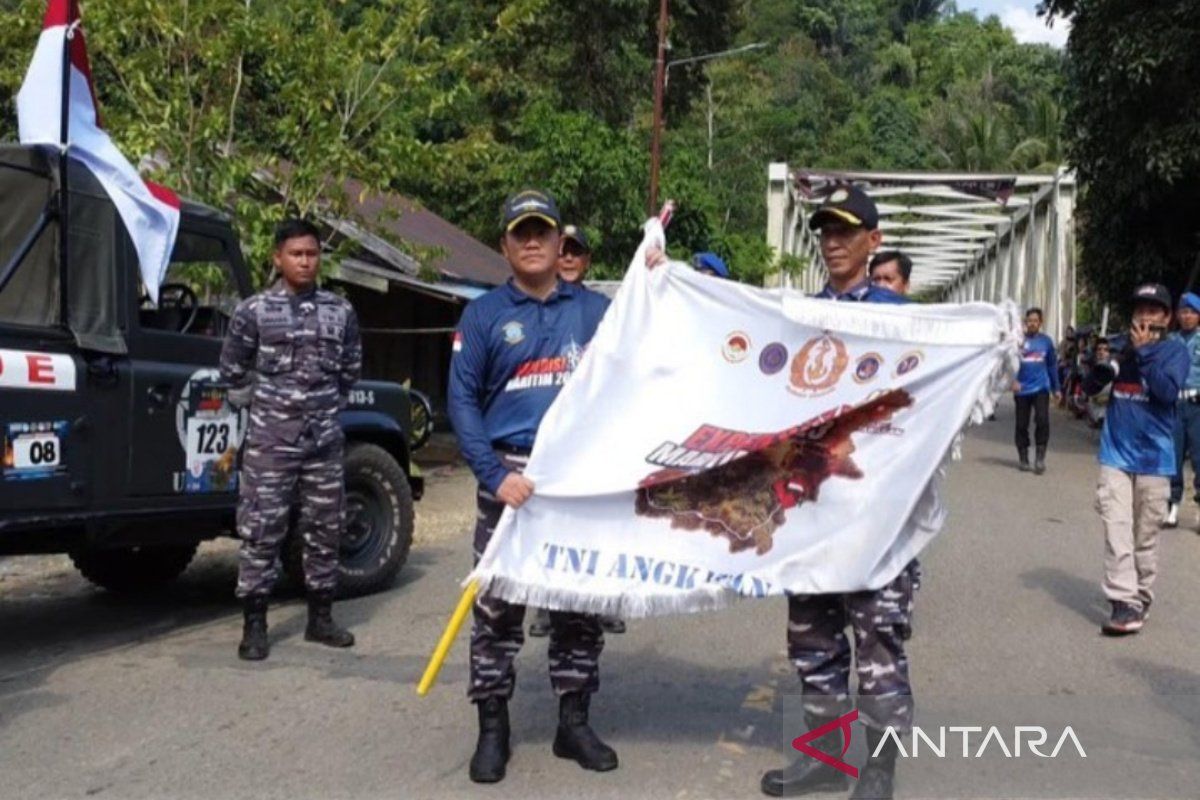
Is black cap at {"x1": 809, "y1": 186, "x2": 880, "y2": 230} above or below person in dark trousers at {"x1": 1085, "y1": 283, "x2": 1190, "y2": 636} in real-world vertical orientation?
above

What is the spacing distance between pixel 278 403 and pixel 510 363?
2.03m

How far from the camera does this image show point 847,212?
13.6 feet

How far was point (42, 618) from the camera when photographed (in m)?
7.18

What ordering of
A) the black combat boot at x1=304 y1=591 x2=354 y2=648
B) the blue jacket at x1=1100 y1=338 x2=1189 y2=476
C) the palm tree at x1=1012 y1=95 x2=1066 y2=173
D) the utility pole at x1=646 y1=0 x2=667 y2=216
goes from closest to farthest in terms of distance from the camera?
the black combat boot at x1=304 y1=591 x2=354 y2=648 → the blue jacket at x1=1100 y1=338 x2=1189 y2=476 → the utility pole at x1=646 y1=0 x2=667 y2=216 → the palm tree at x1=1012 y1=95 x2=1066 y2=173

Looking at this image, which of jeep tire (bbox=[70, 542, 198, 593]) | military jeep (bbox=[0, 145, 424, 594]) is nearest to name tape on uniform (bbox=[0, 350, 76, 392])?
military jeep (bbox=[0, 145, 424, 594])

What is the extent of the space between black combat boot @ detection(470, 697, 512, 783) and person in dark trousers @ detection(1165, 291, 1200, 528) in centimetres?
686

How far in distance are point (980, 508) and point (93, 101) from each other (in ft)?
27.4

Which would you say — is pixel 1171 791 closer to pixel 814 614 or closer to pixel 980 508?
pixel 814 614

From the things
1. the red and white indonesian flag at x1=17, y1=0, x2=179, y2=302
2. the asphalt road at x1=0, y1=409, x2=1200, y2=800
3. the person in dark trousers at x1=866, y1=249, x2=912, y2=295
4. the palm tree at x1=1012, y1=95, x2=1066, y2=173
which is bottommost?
the asphalt road at x1=0, y1=409, x2=1200, y2=800

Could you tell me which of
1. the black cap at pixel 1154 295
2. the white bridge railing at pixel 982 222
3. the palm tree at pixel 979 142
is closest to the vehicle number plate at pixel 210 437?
the black cap at pixel 1154 295

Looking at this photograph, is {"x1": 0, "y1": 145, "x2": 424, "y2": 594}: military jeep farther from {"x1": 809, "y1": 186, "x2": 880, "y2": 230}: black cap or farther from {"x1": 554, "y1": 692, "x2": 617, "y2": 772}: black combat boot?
{"x1": 809, "y1": 186, "x2": 880, "y2": 230}: black cap

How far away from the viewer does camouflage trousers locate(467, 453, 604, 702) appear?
4.38m

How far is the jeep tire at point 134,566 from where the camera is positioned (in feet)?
25.0

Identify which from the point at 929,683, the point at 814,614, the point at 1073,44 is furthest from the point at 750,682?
the point at 1073,44
